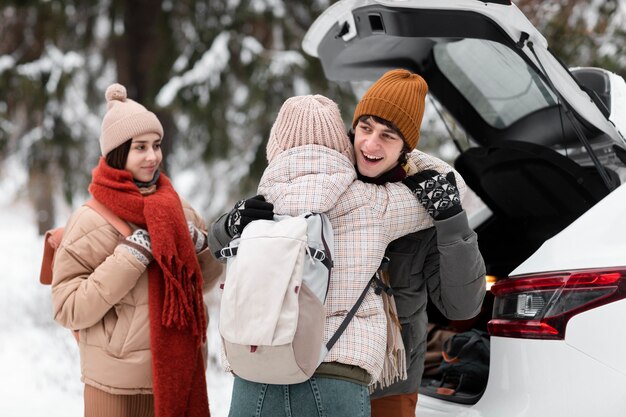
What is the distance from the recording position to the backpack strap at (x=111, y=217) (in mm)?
2963

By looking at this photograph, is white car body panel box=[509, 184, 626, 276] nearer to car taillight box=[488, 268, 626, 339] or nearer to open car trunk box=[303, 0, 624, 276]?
car taillight box=[488, 268, 626, 339]

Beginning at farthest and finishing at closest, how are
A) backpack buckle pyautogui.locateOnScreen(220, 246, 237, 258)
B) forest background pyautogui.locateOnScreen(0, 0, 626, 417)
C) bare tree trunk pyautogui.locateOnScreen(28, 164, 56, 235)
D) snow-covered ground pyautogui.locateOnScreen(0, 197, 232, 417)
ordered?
bare tree trunk pyautogui.locateOnScreen(28, 164, 56, 235) → forest background pyautogui.locateOnScreen(0, 0, 626, 417) → snow-covered ground pyautogui.locateOnScreen(0, 197, 232, 417) → backpack buckle pyautogui.locateOnScreen(220, 246, 237, 258)

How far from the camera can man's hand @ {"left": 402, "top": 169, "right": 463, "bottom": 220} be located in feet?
7.15

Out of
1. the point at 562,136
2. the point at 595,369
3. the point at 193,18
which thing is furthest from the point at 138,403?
the point at 193,18

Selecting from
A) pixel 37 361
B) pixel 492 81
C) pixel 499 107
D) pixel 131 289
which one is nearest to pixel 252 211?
pixel 131 289

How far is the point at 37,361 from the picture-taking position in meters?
6.11

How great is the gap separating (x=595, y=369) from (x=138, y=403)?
1935 mm

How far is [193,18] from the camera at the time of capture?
808 centimetres

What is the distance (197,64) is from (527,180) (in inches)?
193

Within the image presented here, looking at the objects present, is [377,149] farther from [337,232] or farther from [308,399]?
[308,399]

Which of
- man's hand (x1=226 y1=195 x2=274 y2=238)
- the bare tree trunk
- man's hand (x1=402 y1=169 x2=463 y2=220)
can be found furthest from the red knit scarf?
the bare tree trunk

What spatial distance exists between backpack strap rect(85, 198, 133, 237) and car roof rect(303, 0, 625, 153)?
4.05 ft

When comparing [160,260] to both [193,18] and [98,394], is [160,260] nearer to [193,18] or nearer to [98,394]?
[98,394]

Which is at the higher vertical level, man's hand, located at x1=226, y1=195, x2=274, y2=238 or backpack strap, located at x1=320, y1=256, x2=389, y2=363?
man's hand, located at x1=226, y1=195, x2=274, y2=238
